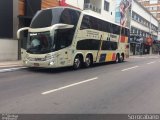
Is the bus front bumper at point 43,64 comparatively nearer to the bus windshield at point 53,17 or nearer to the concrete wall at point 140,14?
the bus windshield at point 53,17

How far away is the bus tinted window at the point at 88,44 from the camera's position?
18653 mm

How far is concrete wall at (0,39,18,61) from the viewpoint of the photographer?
2234 centimetres

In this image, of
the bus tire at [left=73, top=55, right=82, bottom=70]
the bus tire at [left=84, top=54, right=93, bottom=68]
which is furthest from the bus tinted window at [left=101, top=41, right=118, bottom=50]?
the bus tire at [left=73, top=55, right=82, bottom=70]

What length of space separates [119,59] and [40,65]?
1320 cm

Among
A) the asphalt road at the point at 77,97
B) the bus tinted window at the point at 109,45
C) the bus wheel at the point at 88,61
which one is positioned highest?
the bus tinted window at the point at 109,45

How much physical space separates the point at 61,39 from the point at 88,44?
387 cm

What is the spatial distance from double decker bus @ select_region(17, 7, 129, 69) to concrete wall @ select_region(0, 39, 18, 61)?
13.9ft

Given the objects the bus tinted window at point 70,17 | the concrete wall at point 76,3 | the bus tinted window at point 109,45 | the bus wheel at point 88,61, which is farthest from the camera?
the concrete wall at point 76,3

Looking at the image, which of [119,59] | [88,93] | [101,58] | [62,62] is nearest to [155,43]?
[119,59]

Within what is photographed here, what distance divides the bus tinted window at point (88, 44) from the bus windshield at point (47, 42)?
183 centimetres

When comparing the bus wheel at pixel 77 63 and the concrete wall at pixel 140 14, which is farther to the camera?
the concrete wall at pixel 140 14

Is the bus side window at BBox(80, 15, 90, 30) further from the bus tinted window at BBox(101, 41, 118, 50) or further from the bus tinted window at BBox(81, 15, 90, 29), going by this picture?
the bus tinted window at BBox(101, 41, 118, 50)

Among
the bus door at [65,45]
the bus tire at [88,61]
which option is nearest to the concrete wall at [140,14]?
the bus tire at [88,61]

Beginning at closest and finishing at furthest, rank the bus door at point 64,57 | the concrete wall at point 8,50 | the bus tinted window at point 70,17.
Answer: the bus door at point 64,57 → the bus tinted window at point 70,17 → the concrete wall at point 8,50
